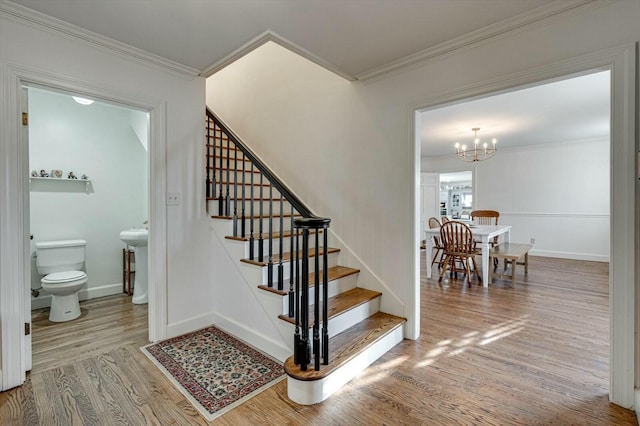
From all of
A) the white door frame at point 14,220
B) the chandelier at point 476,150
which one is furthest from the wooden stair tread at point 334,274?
the chandelier at point 476,150

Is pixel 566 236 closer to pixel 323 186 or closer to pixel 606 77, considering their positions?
pixel 606 77

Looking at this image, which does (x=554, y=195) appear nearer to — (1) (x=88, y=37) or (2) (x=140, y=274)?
(2) (x=140, y=274)

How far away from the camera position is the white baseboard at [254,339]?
82.4 inches

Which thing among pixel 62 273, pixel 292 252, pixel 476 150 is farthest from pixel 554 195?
pixel 62 273

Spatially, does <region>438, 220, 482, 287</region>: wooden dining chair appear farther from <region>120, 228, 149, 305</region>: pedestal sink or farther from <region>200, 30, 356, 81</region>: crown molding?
<region>120, 228, 149, 305</region>: pedestal sink

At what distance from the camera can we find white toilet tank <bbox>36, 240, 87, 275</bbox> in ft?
9.72

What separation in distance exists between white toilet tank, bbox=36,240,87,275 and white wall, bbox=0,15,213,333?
4.90 feet

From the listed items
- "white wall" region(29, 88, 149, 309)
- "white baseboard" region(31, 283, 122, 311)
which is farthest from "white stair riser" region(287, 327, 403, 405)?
"white baseboard" region(31, 283, 122, 311)

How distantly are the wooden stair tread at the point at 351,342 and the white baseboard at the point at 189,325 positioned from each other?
119cm

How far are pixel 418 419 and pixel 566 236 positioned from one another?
634cm

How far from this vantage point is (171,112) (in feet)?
8.13

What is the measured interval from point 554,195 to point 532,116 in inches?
108

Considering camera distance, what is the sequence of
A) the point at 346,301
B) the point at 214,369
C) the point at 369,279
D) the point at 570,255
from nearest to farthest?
the point at 214,369 → the point at 346,301 → the point at 369,279 → the point at 570,255

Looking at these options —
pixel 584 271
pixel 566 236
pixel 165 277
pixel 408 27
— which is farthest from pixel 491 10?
pixel 566 236
